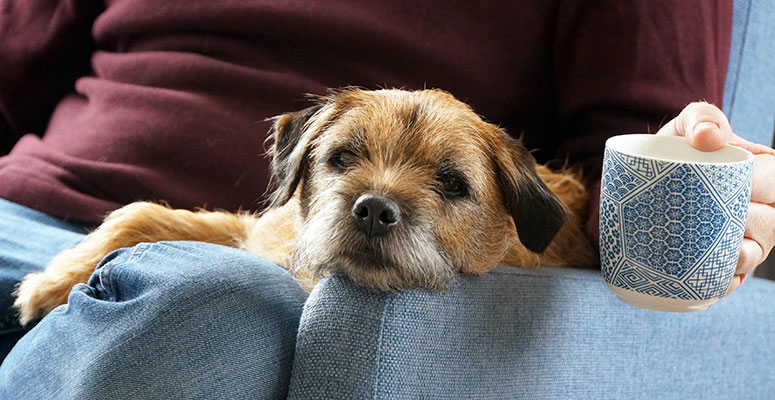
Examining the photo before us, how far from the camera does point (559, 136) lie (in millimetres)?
1996

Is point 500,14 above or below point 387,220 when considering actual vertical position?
above

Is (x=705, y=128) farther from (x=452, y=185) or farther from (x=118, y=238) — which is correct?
(x=118, y=238)

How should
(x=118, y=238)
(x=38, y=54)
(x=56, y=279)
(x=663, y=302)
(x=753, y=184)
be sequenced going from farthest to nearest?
(x=38, y=54) < (x=118, y=238) < (x=56, y=279) < (x=753, y=184) < (x=663, y=302)

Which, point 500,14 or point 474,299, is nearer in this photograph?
point 474,299

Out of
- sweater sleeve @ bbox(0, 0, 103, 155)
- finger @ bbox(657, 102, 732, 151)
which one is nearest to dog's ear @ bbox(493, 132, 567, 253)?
finger @ bbox(657, 102, 732, 151)

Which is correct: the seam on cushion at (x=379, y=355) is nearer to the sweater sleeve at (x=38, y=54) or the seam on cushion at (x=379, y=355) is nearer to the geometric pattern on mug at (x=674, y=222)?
the geometric pattern on mug at (x=674, y=222)

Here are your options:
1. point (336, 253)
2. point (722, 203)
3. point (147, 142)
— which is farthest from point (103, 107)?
point (722, 203)

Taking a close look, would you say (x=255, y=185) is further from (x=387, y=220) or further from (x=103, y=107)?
(x=387, y=220)

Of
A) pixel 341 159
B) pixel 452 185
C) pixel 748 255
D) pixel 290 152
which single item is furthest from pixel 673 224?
pixel 290 152

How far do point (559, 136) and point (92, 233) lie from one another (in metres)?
1.28

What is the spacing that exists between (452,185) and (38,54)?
1474 millimetres

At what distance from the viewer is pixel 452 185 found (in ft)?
4.50

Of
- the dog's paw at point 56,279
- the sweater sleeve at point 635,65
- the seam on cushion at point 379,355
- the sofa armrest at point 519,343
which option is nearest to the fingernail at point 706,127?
the sofa armrest at point 519,343

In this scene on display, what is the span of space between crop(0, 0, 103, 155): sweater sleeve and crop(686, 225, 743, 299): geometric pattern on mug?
1903 mm
